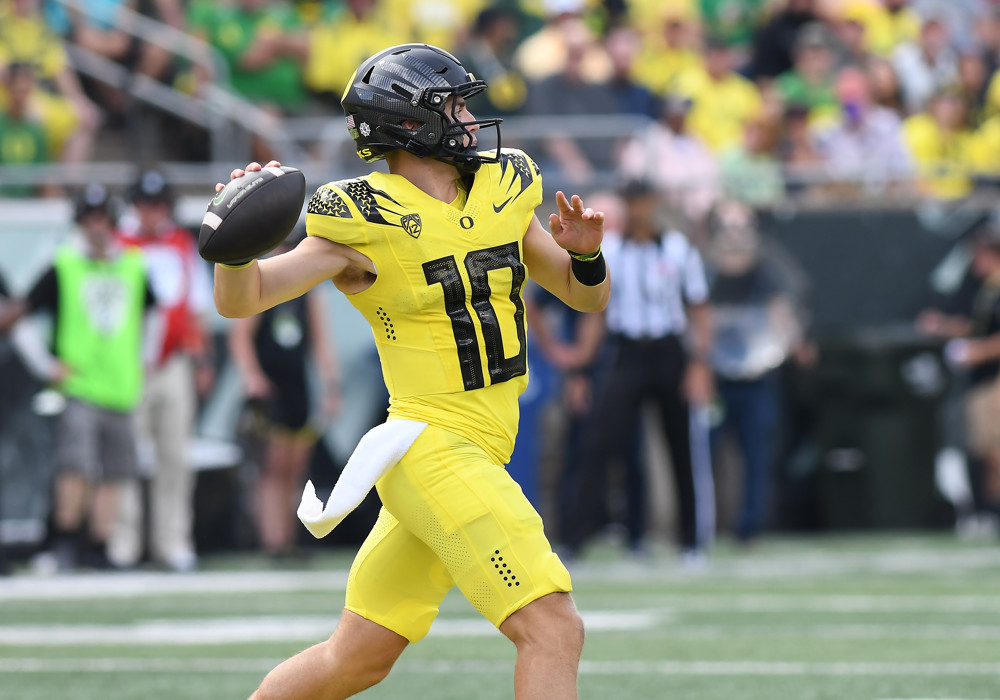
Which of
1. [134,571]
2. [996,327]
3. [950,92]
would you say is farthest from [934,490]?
[134,571]

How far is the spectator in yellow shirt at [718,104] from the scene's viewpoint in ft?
41.9

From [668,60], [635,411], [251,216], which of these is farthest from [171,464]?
[251,216]

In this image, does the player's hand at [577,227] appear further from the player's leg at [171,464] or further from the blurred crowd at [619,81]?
the blurred crowd at [619,81]

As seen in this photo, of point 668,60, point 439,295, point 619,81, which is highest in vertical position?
point 668,60

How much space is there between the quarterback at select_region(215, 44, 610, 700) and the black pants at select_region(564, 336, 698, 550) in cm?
520

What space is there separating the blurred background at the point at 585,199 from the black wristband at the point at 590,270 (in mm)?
5754

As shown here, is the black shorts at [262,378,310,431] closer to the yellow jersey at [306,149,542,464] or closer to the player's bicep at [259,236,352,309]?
the yellow jersey at [306,149,542,464]

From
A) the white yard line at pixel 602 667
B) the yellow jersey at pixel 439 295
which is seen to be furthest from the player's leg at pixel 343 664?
the white yard line at pixel 602 667

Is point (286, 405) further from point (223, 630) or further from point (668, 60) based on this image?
point (668, 60)

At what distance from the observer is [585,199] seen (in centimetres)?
1059

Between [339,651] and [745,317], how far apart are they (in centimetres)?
692

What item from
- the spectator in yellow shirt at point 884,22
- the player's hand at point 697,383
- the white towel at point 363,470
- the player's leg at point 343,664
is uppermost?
the spectator in yellow shirt at point 884,22

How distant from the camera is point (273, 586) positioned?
8.69 meters

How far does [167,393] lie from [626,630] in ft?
12.8
